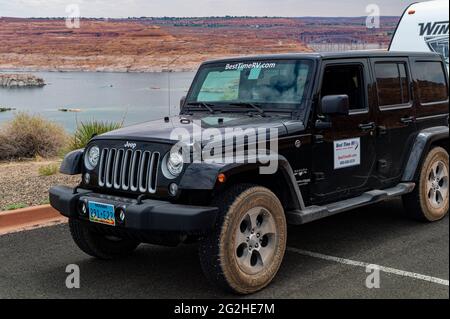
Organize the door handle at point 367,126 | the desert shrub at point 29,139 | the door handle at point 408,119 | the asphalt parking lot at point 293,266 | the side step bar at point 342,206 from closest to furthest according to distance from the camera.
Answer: the asphalt parking lot at point 293,266, the side step bar at point 342,206, the door handle at point 367,126, the door handle at point 408,119, the desert shrub at point 29,139

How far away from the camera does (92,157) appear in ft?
16.2

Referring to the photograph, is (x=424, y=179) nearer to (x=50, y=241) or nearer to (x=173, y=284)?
(x=173, y=284)

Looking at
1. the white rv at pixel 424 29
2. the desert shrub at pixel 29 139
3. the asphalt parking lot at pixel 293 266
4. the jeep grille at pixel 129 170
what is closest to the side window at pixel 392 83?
the asphalt parking lot at pixel 293 266

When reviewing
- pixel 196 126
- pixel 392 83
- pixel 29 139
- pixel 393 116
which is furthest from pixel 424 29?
pixel 29 139

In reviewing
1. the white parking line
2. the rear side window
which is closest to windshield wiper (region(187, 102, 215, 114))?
the white parking line

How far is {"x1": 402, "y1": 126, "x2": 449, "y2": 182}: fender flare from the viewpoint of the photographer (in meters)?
6.22

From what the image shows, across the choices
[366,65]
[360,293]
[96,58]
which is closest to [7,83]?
[96,58]

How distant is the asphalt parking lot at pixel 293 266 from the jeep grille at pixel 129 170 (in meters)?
0.85

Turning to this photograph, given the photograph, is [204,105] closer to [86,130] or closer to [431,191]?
[431,191]

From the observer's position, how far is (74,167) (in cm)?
509

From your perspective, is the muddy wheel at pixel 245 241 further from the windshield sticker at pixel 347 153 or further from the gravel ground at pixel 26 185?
the gravel ground at pixel 26 185

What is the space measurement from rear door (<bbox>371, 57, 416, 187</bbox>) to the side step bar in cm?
15

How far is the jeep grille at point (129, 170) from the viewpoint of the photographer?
4426mm

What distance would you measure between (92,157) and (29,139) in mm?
8367
